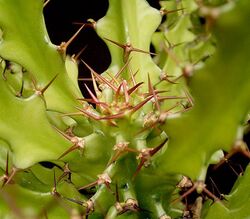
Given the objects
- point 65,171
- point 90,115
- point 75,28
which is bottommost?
point 75,28

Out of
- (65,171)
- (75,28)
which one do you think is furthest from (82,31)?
(65,171)

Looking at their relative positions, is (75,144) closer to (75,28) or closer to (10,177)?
(10,177)

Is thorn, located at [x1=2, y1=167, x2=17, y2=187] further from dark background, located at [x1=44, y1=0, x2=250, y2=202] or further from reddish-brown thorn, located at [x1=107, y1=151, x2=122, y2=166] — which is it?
dark background, located at [x1=44, y1=0, x2=250, y2=202]

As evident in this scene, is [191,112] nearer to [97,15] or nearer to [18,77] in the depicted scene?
[18,77]

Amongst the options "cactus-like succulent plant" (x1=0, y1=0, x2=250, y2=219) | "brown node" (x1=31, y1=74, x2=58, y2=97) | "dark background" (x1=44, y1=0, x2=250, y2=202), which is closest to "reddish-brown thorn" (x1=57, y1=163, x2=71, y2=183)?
"cactus-like succulent plant" (x1=0, y1=0, x2=250, y2=219)

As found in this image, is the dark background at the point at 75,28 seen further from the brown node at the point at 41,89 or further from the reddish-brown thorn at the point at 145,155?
the reddish-brown thorn at the point at 145,155

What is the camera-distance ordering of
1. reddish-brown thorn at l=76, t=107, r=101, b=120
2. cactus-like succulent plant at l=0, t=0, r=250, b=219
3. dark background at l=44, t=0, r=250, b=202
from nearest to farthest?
cactus-like succulent plant at l=0, t=0, r=250, b=219 < reddish-brown thorn at l=76, t=107, r=101, b=120 < dark background at l=44, t=0, r=250, b=202

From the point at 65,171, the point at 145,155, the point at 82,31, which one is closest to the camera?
the point at 145,155

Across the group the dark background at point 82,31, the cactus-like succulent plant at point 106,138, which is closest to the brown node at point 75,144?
the cactus-like succulent plant at point 106,138

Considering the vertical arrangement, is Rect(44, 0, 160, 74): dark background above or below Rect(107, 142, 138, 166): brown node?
below

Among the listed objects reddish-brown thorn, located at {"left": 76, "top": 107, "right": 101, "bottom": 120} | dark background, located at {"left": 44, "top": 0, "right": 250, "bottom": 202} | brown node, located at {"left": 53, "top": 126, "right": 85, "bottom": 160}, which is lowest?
dark background, located at {"left": 44, "top": 0, "right": 250, "bottom": 202}

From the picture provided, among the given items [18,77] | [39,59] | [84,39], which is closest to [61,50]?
[39,59]
